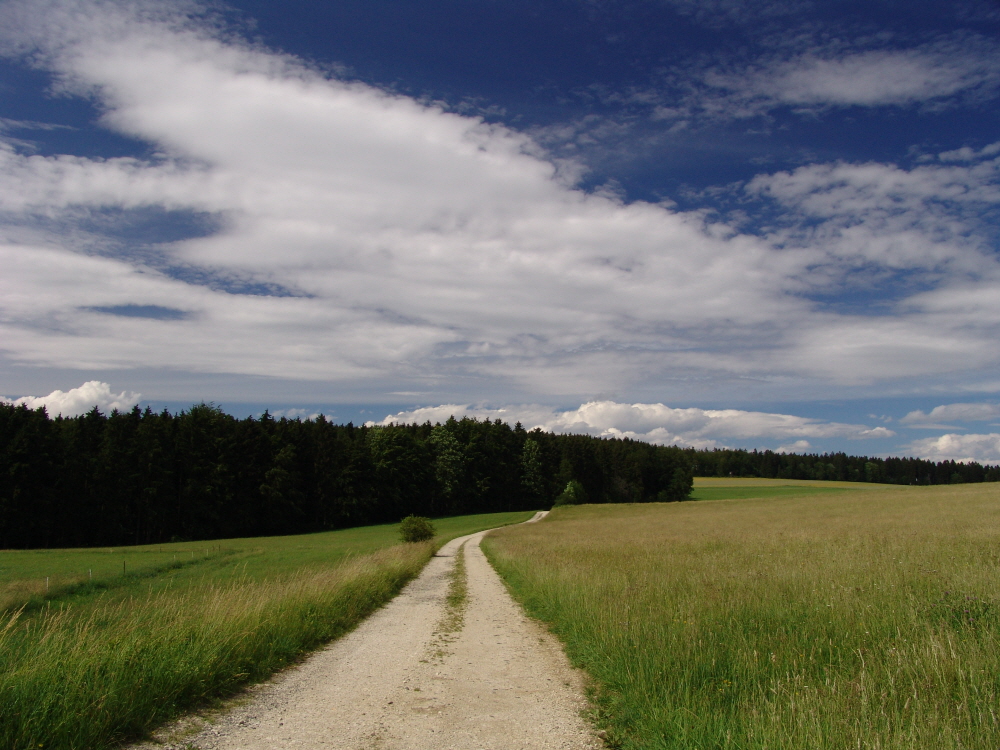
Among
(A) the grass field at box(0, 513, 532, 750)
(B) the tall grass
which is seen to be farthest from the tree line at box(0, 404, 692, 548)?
(B) the tall grass

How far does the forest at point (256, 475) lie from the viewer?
54.1 metres

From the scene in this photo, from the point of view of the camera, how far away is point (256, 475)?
65.0 meters

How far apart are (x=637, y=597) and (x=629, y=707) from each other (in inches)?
165

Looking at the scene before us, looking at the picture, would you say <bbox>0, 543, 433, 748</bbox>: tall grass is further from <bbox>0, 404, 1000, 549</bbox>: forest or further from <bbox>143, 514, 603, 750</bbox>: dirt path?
<bbox>0, 404, 1000, 549</bbox>: forest

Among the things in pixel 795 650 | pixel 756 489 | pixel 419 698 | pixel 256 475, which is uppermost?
pixel 795 650

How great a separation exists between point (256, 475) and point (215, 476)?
4860mm

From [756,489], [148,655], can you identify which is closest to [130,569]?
[148,655]

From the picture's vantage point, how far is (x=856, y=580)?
32.3 ft

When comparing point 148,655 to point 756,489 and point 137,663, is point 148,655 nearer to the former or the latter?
point 137,663

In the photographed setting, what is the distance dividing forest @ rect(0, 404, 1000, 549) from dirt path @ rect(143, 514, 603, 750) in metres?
58.5

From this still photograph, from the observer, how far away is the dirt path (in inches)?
216

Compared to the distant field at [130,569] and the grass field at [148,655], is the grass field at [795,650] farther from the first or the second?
the distant field at [130,569]

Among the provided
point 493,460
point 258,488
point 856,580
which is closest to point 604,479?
point 493,460

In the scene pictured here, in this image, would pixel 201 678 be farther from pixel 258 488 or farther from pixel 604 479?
pixel 604 479
